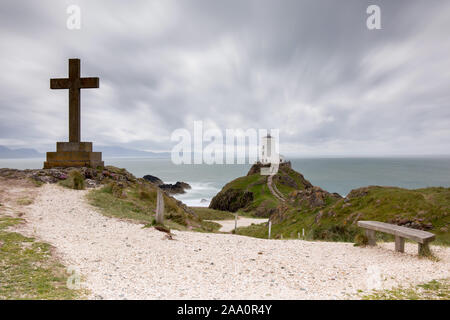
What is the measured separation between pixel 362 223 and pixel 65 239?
1006 centimetres

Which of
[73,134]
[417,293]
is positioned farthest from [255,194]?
[417,293]

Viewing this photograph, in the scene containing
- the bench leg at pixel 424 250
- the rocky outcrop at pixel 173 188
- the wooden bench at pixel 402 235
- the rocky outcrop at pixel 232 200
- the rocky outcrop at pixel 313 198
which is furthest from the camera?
the rocky outcrop at pixel 173 188

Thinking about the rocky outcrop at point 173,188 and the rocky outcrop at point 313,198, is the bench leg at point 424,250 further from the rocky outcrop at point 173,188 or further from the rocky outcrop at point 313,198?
the rocky outcrop at point 173,188

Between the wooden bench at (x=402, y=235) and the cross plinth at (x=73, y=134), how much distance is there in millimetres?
17466

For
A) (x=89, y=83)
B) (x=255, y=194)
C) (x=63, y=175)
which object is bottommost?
(x=255, y=194)

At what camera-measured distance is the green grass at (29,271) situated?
161 inches

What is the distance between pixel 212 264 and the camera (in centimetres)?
635

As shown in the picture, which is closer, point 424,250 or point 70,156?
point 424,250

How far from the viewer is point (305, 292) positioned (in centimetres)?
484

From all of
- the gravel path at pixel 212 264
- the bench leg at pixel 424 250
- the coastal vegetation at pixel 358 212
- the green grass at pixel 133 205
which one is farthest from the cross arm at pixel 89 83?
the bench leg at pixel 424 250

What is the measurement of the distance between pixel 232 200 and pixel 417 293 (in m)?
52.0

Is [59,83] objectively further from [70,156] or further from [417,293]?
[417,293]

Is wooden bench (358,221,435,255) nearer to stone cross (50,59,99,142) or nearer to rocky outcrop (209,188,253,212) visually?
stone cross (50,59,99,142)
